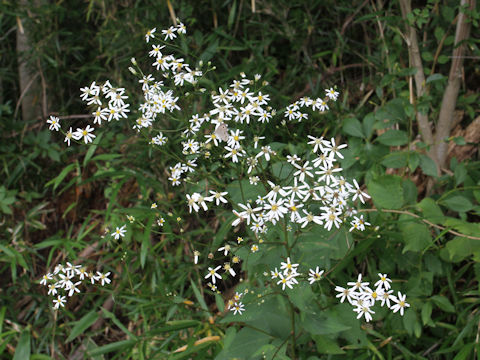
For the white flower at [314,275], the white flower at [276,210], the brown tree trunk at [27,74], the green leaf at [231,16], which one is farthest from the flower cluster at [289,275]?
the brown tree trunk at [27,74]

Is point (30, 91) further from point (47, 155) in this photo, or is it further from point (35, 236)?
point (35, 236)

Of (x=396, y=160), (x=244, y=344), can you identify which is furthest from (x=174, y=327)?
(x=396, y=160)

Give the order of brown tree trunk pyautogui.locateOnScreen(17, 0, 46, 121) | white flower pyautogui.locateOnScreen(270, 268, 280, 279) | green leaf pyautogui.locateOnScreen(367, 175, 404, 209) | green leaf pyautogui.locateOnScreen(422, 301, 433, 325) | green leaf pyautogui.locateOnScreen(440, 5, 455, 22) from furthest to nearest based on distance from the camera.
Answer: brown tree trunk pyautogui.locateOnScreen(17, 0, 46, 121) < green leaf pyautogui.locateOnScreen(440, 5, 455, 22) < green leaf pyautogui.locateOnScreen(367, 175, 404, 209) < green leaf pyautogui.locateOnScreen(422, 301, 433, 325) < white flower pyautogui.locateOnScreen(270, 268, 280, 279)

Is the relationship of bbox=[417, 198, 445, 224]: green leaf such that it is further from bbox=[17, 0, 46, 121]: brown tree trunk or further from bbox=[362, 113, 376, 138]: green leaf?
bbox=[17, 0, 46, 121]: brown tree trunk

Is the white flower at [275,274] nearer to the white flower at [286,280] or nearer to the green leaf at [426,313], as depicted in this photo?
the white flower at [286,280]

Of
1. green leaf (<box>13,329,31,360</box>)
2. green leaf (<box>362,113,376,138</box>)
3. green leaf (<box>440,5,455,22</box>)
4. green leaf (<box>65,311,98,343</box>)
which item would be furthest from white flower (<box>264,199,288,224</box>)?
green leaf (<box>13,329,31,360</box>)

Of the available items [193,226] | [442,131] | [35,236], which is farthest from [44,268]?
[442,131]

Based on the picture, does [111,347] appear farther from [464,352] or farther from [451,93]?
[451,93]
